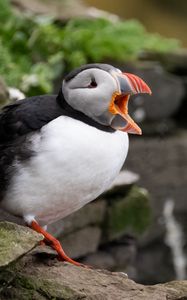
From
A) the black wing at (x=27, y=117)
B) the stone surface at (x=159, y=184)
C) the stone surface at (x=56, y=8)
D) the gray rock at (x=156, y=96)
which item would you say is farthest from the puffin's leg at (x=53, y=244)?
the stone surface at (x=56, y=8)

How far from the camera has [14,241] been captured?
2812 mm

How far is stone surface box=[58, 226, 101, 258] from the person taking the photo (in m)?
4.66

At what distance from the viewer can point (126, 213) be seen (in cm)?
516

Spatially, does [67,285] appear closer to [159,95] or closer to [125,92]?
[125,92]

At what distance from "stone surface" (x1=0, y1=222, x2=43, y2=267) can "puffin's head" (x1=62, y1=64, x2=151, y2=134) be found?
1.87ft

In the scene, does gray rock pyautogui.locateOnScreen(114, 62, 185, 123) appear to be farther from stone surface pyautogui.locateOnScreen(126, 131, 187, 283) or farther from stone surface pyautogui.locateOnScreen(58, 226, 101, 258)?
stone surface pyautogui.locateOnScreen(58, 226, 101, 258)

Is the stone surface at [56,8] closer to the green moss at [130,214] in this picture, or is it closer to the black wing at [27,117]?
the green moss at [130,214]

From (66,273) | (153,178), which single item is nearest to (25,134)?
(66,273)

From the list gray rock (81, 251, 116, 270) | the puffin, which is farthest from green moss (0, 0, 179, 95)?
the puffin

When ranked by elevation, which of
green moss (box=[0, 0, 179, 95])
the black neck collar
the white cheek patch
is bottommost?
green moss (box=[0, 0, 179, 95])

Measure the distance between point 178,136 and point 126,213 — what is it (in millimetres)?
1762

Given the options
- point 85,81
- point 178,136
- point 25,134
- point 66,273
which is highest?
point 85,81

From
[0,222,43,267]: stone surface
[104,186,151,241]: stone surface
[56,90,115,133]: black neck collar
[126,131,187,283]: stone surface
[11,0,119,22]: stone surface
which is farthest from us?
[11,0,119,22]: stone surface

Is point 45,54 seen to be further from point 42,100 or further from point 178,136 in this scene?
point 42,100
